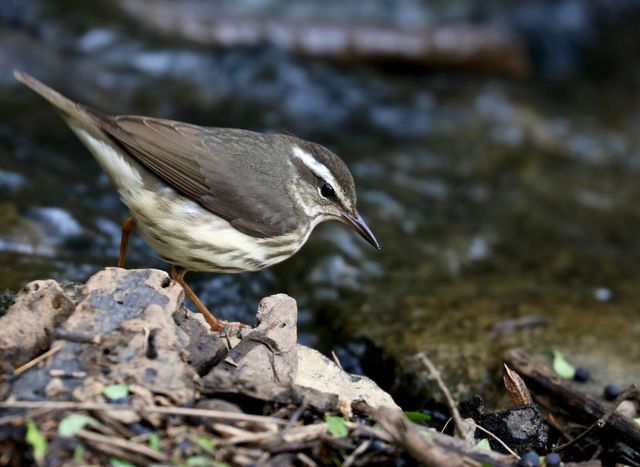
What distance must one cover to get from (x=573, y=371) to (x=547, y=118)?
5905 mm


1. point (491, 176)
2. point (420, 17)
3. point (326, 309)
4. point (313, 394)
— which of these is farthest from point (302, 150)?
point (420, 17)

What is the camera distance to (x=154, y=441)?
3.22 m

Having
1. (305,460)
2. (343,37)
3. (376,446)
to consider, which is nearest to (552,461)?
(376,446)

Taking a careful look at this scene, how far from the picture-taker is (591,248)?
7820mm

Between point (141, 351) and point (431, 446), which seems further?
point (141, 351)

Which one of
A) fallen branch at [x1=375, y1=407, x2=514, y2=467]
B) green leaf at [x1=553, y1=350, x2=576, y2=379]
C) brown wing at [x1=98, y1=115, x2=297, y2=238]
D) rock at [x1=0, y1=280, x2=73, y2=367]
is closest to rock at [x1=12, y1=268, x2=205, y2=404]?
rock at [x1=0, y1=280, x2=73, y2=367]

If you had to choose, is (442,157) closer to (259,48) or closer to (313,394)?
(259,48)

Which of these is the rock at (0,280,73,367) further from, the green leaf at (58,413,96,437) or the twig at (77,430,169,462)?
the twig at (77,430,169,462)

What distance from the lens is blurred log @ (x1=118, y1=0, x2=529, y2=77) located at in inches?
396

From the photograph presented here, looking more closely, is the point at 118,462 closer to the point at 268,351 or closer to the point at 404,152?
the point at 268,351

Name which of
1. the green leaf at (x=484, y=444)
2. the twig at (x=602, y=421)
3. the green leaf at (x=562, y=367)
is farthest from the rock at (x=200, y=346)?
the green leaf at (x=562, y=367)

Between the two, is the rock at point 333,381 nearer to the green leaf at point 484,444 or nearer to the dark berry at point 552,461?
the green leaf at point 484,444

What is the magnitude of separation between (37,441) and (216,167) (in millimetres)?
2237

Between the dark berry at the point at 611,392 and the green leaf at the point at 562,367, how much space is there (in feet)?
1.00
